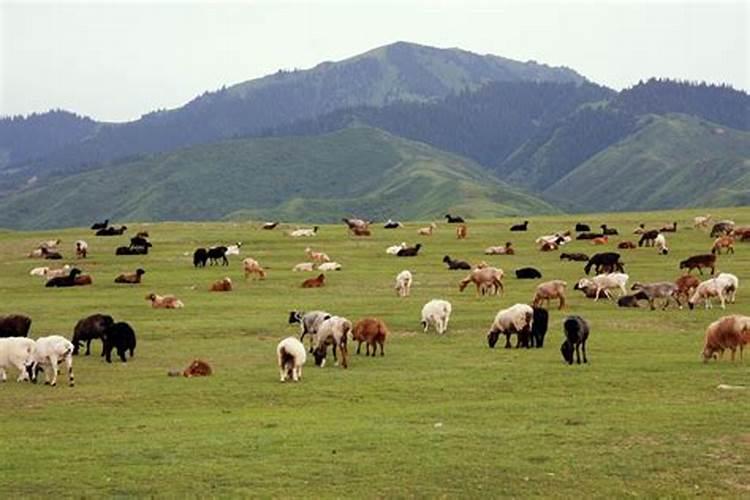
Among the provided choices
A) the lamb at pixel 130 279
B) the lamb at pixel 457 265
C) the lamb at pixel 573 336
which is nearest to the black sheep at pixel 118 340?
the lamb at pixel 573 336

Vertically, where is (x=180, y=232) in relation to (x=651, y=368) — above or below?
above

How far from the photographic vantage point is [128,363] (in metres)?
30.6

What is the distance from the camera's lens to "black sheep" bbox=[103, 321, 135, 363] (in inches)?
1230

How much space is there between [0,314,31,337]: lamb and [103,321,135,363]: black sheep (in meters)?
3.97

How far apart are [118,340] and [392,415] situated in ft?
40.5

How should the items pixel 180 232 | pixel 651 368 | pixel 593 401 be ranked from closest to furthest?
1. pixel 593 401
2. pixel 651 368
3. pixel 180 232

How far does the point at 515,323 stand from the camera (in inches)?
1286

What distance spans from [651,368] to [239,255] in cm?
4426

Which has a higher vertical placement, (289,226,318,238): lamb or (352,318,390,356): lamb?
(289,226,318,238): lamb

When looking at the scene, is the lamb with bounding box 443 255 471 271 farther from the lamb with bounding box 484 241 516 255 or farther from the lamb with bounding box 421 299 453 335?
the lamb with bounding box 421 299 453 335

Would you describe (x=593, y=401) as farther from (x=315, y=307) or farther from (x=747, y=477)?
(x=315, y=307)

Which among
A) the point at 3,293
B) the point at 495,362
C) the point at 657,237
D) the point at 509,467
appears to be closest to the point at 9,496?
the point at 509,467

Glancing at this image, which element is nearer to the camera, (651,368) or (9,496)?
(9,496)

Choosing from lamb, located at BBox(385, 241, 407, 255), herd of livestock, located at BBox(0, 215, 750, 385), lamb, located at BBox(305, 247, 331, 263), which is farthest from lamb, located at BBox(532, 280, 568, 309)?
lamb, located at BBox(385, 241, 407, 255)
